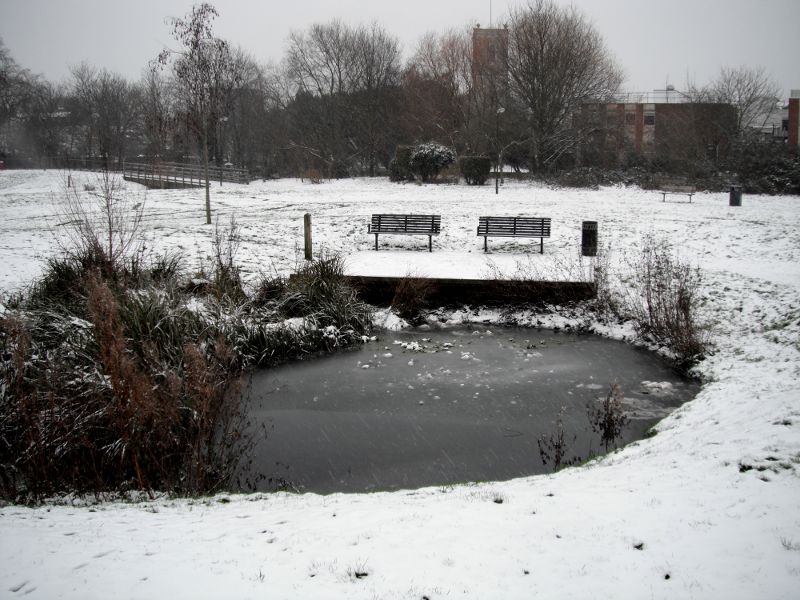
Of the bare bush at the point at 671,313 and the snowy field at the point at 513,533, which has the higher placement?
the bare bush at the point at 671,313

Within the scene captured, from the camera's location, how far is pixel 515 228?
15.3m

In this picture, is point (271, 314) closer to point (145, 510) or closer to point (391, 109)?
point (145, 510)

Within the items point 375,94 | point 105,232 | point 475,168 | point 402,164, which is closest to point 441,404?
point 105,232

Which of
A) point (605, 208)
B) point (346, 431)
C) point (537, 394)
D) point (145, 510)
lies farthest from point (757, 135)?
point (145, 510)

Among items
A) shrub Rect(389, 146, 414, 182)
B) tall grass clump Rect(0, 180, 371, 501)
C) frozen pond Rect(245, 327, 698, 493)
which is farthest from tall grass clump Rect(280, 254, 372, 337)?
shrub Rect(389, 146, 414, 182)

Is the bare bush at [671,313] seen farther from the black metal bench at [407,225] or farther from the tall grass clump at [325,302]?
the black metal bench at [407,225]

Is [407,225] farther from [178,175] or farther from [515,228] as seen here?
[178,175]

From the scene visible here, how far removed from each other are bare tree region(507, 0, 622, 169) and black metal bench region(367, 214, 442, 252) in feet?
67.6

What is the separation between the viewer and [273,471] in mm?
6625

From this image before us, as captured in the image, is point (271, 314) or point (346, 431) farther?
point (271, 314)

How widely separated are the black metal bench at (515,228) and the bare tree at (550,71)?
20.5m

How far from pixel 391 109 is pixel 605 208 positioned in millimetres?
24608

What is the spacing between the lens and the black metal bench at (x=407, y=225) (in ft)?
52.1

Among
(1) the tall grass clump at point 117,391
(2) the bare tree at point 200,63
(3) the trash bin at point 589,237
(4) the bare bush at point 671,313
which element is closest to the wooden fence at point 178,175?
(2) the bare tree at point 200,63
